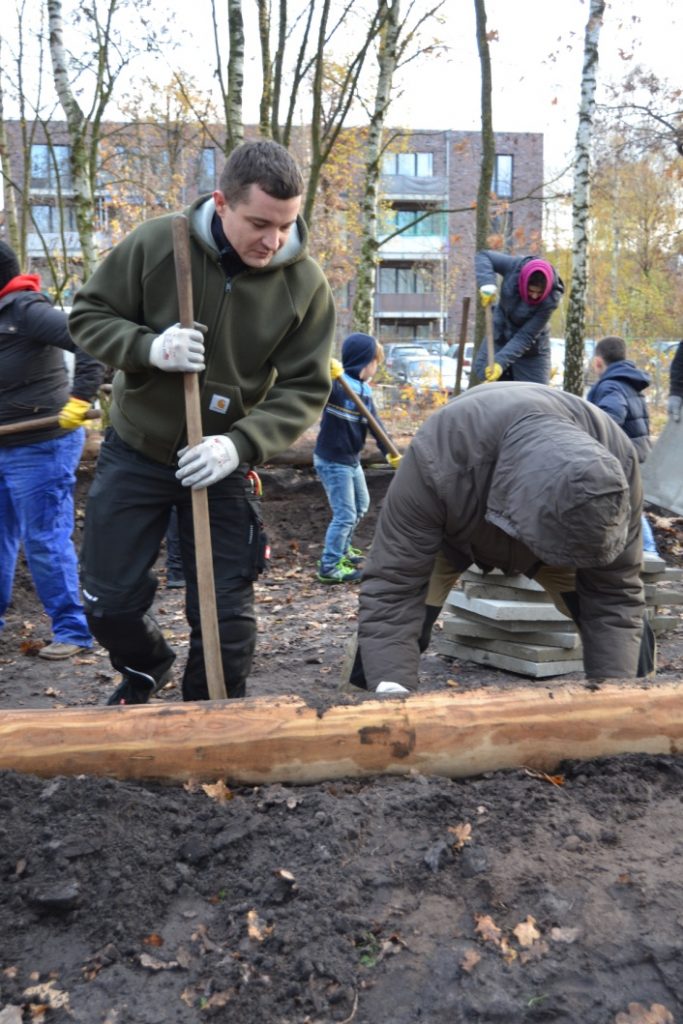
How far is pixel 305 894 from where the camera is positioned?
2301 millimetres

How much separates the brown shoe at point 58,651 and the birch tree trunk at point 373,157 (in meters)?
7.18

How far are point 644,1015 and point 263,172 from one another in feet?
7.88

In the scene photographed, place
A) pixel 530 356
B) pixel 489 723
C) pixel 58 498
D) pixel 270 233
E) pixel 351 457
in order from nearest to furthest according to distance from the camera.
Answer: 1. pixel 489 723
2. pixel 270 233
3. pixel 58 498
4. pixel 351 457
5. pixel 530 356

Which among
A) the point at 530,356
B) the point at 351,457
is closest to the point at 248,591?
the point at 351,457

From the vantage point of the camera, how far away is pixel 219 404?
336cm

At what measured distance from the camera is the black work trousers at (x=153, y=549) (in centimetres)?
333

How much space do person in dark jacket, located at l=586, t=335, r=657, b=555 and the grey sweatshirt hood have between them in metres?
4.31

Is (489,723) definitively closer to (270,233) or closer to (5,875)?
(5,875)

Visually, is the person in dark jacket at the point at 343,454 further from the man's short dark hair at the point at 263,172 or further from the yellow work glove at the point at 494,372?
the man's short dark hair at the point at 263,172

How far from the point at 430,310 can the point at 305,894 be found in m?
45.9

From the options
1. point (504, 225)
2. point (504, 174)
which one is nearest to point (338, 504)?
point (504, 225)

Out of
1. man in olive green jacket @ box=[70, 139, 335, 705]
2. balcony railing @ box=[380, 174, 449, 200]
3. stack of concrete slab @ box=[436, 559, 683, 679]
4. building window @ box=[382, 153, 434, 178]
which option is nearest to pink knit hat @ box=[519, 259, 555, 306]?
stack of concrete slab @ box=[436, 559, 683, 679]

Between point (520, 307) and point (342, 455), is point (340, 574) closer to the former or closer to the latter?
point (342, 455)

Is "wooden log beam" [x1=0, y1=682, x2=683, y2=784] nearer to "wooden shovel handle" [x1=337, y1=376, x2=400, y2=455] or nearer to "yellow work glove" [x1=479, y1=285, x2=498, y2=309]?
"wooden shovel handle" [x1=337, y1=376, x2=400, y2=455]
